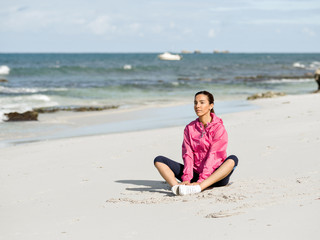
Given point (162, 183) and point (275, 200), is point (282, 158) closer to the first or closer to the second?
point (162, 183)

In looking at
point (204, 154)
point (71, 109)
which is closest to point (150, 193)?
point (204, 154)

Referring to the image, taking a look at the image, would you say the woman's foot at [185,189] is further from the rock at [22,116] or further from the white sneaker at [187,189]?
the rock at [22,116]

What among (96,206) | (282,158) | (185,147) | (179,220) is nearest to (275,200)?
(179,220)

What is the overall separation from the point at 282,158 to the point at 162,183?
1.86m

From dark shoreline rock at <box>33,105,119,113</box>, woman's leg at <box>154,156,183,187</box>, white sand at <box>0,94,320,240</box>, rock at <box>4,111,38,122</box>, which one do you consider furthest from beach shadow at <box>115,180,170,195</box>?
dark shoreline rock at <box>33,105,119,113</box>

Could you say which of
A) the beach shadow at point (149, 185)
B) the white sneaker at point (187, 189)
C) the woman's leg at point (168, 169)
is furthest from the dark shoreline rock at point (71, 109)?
the white sneaker at point (187, 189)

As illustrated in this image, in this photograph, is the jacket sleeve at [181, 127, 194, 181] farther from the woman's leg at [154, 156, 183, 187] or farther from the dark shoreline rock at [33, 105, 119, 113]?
the dark shoreline rock at [33, 105, 119, 113]

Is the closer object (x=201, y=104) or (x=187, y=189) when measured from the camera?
(x=187, y=189)

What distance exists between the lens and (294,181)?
5465 millimetres

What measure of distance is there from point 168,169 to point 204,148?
50cm

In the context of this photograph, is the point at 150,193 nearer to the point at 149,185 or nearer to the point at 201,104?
the point at 149,185

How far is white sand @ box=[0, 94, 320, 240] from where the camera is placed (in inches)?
155

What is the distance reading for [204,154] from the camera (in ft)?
18.7

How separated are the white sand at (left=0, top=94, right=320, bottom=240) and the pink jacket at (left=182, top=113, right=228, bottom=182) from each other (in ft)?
1.05
